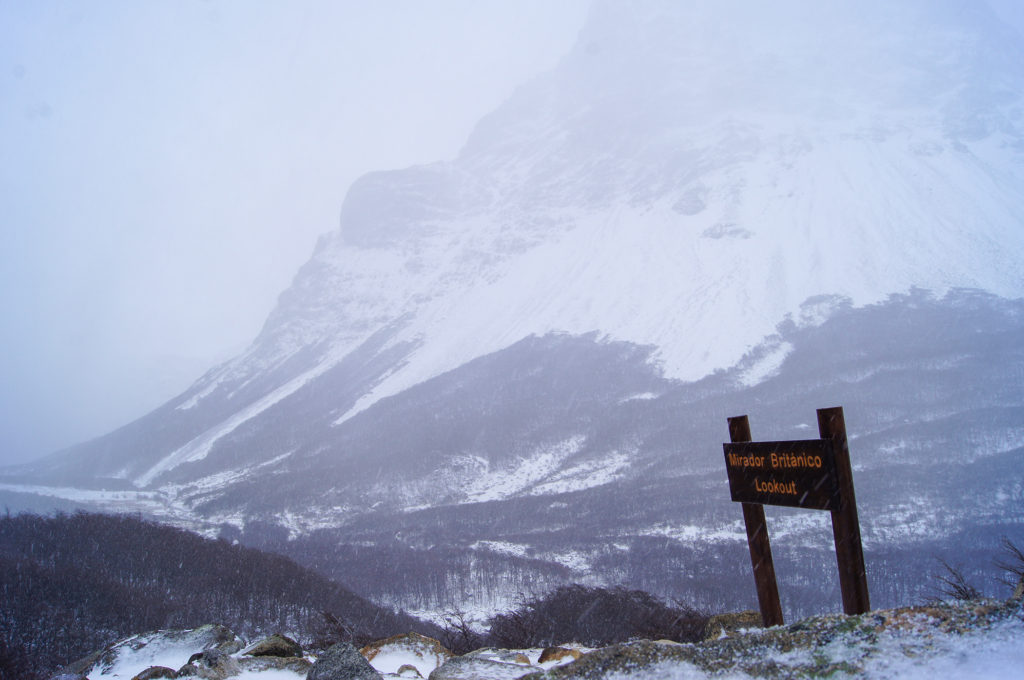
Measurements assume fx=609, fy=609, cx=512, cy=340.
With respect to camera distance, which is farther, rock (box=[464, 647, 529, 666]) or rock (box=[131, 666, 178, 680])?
rock (box=[464, 647, 529, 666])

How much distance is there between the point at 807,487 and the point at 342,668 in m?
7.75

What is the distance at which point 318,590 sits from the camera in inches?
3602

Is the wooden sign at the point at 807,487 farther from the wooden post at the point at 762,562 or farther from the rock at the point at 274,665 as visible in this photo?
the rock at the point at 274,665

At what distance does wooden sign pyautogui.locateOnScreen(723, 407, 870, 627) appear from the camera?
292 inches

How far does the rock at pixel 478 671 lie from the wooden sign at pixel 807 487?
382 centimetres

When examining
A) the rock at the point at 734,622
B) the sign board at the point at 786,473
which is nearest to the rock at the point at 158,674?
the rock at the point at 734,622

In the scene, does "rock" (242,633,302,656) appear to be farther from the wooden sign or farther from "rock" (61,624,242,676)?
the wooden sign

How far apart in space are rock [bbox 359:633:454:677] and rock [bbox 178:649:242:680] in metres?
3.25

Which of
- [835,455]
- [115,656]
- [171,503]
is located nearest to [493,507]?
[171,503]

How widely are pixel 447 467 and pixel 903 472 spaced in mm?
118874

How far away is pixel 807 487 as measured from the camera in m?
7.77

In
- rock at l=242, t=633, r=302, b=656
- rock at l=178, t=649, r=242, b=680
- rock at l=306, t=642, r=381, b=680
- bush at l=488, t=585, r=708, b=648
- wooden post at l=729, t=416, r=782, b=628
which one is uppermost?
wooden post at l=729, t=416, r=782, b=628

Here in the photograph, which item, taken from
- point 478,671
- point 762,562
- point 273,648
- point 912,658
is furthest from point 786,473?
point 273,648

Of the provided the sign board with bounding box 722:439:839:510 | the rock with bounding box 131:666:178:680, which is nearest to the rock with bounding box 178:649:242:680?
the rock with bounding box 131:666:178:680
